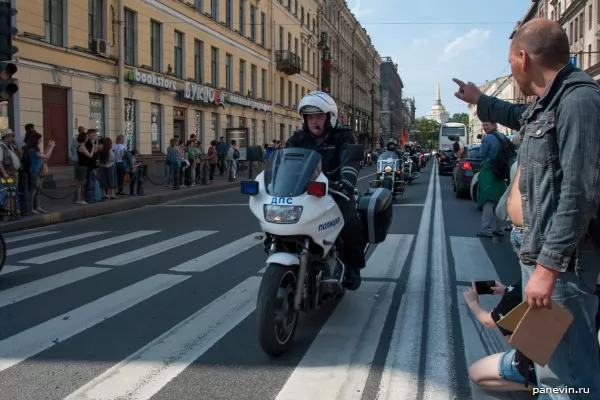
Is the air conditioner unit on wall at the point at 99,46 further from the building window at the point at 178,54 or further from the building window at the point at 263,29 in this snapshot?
A: the building window at the point at 263,29

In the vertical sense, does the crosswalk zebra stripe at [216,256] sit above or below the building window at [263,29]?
below

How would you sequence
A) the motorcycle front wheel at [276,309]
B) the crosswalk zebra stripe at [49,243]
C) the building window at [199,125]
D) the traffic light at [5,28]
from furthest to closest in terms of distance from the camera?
the building window at [199,125]
the traffic light at [5,28]
the crosswalk zebra stripe at [49,243]
the motorcycle front wheel at [276,309]

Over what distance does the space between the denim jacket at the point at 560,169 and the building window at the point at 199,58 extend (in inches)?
1086

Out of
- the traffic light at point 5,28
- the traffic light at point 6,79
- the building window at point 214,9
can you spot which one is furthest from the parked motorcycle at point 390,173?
the building window at point 214,9

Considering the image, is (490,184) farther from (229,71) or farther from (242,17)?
(242,17)

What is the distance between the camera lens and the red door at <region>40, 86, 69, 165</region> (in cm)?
1811

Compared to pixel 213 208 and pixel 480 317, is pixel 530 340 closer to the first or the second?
pixel 480 317

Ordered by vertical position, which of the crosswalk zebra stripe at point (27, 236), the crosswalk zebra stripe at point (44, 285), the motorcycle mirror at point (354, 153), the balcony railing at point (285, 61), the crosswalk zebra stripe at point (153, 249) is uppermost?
the balcony railing at point (285, 61)

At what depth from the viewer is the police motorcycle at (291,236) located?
12.4 feet

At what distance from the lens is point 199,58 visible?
29203 mm

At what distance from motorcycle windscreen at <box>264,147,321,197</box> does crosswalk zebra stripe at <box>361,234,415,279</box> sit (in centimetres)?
259

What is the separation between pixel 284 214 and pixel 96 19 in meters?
19.3

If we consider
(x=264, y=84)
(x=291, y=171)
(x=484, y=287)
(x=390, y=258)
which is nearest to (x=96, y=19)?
(x=390, y=258)

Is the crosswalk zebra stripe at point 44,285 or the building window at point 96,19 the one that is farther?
the building window at point 96,19
